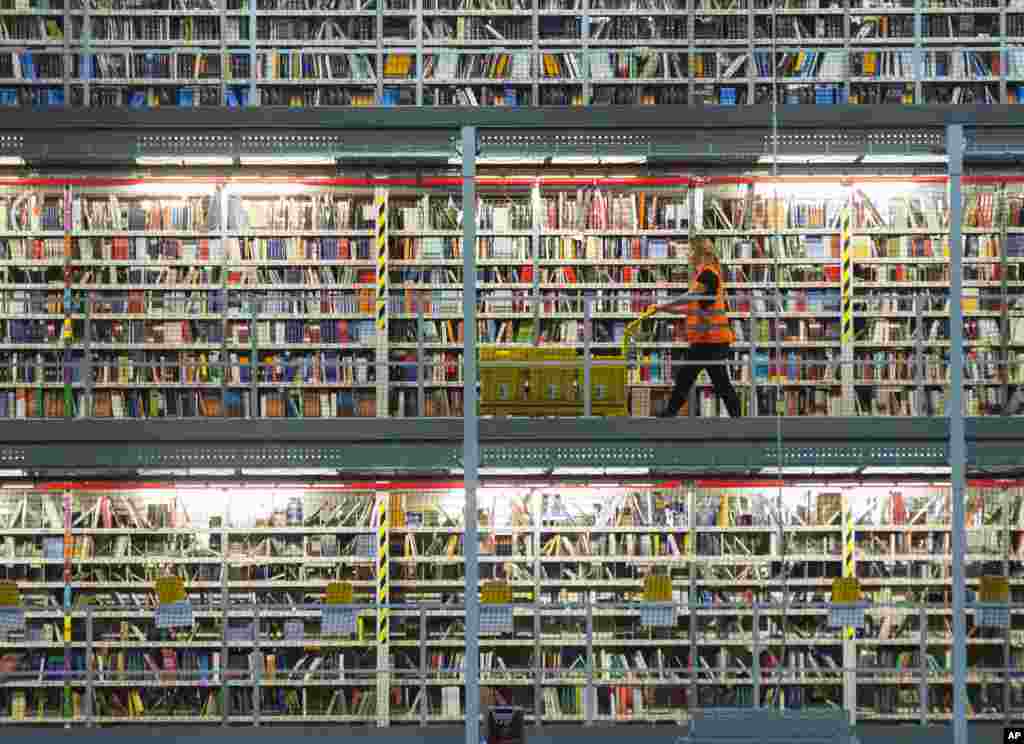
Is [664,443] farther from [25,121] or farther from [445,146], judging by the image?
[25,121]

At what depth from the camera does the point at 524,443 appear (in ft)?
27.3

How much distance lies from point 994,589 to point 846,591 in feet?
2.69

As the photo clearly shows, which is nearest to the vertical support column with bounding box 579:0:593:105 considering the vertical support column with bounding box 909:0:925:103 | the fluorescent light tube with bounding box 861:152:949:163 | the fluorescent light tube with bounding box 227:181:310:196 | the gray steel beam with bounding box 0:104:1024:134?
the gray steel beam with bounding box 0:104:1024:134

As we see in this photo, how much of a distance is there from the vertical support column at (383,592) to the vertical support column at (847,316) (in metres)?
2.84

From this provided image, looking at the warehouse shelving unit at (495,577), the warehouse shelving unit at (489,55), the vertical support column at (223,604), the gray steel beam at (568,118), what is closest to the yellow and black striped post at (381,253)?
the warehouse shelving unit at (489,55)

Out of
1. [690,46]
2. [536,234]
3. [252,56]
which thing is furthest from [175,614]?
[690,46]

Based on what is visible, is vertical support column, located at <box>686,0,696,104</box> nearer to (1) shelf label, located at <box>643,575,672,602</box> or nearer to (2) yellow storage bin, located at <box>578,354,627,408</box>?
(2) yellow storage bin, located at <box>578,354,627,408</box>

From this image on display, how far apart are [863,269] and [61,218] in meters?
4.85

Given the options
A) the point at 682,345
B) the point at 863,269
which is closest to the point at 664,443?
the point at 682,345

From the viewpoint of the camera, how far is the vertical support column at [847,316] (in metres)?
9.97

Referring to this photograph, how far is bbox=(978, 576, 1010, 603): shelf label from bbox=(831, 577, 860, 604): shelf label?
71cm

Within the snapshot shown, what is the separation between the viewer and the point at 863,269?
1002 centimetres

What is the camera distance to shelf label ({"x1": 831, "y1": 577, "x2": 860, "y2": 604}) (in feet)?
26.9

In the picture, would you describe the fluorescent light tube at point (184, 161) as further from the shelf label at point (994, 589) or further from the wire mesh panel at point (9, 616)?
the shelf label at point (994, 589)
